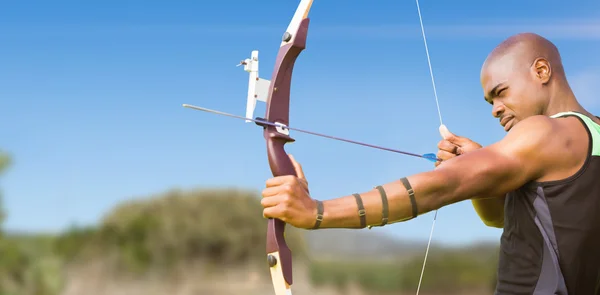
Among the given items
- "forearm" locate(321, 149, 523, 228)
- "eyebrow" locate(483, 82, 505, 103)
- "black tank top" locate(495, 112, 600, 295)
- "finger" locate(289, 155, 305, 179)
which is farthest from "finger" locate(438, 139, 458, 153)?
"finger" locate(289, 155, 305, 179)

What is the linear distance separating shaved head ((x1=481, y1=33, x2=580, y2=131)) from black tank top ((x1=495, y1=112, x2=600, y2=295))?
0.26ft

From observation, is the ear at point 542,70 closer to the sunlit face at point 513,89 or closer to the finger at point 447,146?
the sunlit face at point 513,89

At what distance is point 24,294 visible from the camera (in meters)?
8.59

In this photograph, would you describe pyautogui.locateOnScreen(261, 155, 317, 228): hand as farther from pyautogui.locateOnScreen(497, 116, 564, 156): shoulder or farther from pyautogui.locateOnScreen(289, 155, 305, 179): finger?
pyautogui.locateOnScreen(497, 116, 564, 156): shoulder

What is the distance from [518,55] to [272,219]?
2.71 ft

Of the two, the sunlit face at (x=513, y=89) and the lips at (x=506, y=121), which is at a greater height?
the sunlit face at (x=513, y=89)

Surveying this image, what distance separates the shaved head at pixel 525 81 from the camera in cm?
185

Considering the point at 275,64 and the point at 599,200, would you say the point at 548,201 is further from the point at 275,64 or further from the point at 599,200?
the point at 275,64

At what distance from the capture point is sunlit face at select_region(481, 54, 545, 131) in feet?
6.05

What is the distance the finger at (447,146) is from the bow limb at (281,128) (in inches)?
19.5

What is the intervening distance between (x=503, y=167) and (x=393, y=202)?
284 millimetres

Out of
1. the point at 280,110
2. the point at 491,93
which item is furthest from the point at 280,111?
the point at 491,93

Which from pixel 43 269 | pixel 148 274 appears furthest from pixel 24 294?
pixel 148 274

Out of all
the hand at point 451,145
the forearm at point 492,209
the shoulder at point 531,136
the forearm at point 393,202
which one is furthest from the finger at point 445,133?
the forearm at point 393,202
